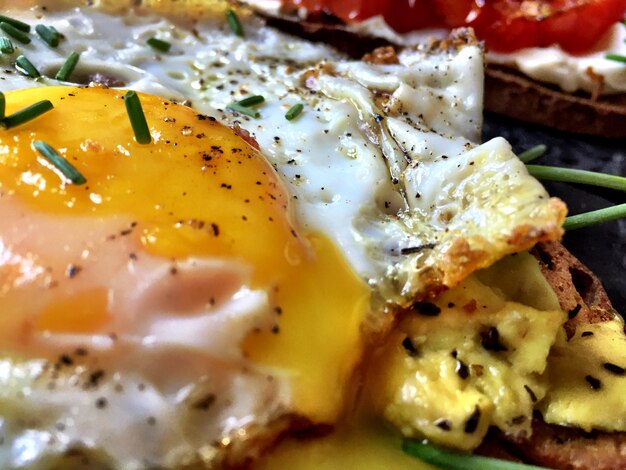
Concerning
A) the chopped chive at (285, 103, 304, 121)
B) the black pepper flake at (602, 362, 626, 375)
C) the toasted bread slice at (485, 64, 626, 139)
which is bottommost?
the toasted bread slice at (485, 64, 626, 139)

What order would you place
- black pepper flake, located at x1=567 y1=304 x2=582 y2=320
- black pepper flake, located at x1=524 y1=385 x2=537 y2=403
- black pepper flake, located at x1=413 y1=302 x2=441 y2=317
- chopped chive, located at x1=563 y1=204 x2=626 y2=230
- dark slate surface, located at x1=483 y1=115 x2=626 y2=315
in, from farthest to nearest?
dark slate surface, located at x1=483 y1=115 x2=626 y2=315 < chopped chive, located at x1=563 y1=204 x2=626 y2=230 < black pepper flake, located at x1=567 y1=304 x2=582 y2=320 < black pepper flake, located at x1=413 y1=302 x2=441 y2=317 < black pepper flake, located at x1=524 y1=385 x2=537 y2=403

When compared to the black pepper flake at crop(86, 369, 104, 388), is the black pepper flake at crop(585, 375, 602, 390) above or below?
below

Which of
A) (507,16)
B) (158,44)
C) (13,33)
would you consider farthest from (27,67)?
(507,16)

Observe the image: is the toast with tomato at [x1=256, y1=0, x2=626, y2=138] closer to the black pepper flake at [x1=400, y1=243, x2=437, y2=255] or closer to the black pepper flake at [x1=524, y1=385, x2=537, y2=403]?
the black pepper flake at [x1=400, y1=243, x2=437, y2=255]

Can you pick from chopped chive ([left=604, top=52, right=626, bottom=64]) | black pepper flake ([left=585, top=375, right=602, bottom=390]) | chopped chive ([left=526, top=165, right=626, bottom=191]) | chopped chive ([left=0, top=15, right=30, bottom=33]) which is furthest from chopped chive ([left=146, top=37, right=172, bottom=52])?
chopped chive ([left=604, top=52, right=626, bottom=64])

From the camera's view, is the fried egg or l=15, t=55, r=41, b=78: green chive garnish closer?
the fried egg

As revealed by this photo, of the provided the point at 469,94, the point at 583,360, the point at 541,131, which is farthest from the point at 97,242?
the point at 541,131
